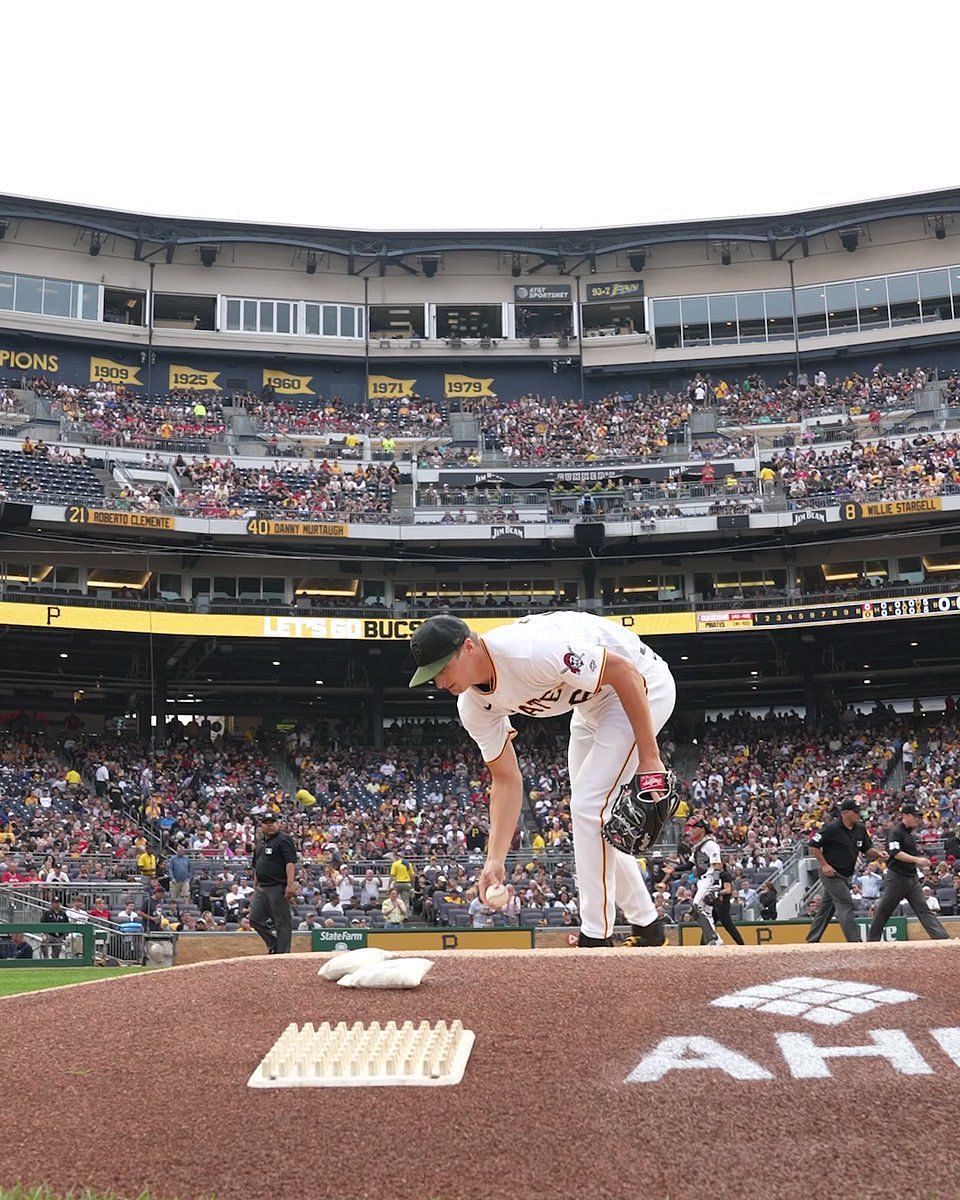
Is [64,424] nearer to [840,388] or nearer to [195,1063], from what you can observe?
[840,388]

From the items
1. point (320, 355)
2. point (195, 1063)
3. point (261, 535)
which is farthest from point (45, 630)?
point (195, 1063)

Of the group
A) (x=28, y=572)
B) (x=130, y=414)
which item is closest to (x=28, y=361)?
(x=130, y=414)

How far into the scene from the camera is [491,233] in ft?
173

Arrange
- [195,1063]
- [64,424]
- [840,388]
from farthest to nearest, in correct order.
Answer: [840,388] → [64,424] → [195,1063]

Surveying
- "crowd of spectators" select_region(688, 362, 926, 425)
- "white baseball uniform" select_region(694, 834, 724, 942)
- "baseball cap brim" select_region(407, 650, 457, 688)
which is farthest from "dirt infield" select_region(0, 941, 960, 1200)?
"crowd of spectators" select_region(688, 362, 926, 425)

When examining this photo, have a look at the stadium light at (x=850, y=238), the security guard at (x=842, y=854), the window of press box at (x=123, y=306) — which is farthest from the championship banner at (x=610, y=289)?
the security guard at (x=842, y=854)

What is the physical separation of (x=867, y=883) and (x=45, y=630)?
26.3 m

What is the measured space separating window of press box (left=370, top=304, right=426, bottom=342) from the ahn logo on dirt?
4928 cm

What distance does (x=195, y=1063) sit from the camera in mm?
5383

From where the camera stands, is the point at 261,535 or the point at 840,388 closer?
the point at 261,535

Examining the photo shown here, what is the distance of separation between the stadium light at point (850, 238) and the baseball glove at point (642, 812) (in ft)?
164

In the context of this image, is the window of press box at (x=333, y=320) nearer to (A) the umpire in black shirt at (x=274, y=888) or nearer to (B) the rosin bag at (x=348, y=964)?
(A) the umpire in black shirt at (x=274, y=888)

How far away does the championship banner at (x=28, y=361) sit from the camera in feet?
161

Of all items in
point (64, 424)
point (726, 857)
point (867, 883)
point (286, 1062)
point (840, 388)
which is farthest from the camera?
point (840, 388)
